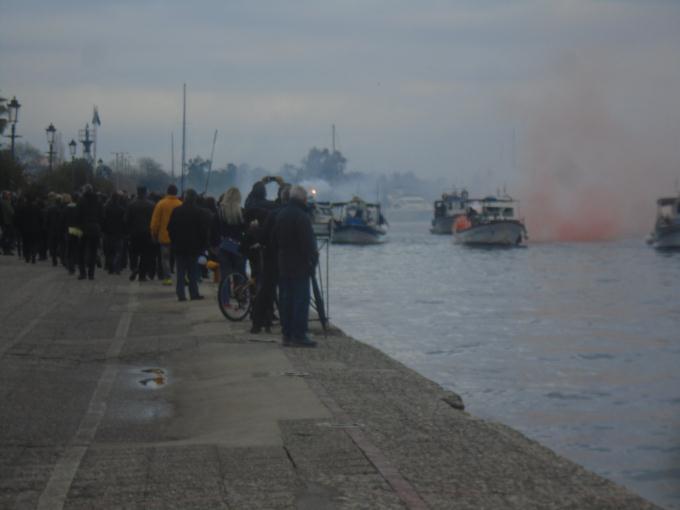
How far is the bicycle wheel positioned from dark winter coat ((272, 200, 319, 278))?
3.74m

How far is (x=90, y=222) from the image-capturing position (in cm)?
2808

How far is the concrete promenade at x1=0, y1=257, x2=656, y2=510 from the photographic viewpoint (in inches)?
300

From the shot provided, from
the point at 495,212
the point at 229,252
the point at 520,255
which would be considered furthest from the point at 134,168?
the point at 229,252

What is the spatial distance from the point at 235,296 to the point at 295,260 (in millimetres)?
4009

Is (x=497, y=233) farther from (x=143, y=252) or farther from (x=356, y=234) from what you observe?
(x=143, y=252)

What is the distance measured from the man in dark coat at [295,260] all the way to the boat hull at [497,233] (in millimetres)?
77442

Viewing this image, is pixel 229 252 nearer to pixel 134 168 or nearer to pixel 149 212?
pixel 149 212

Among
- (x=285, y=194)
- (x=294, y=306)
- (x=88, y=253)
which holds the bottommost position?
(x=88, y=253)

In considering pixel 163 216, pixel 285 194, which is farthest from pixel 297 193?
pixel 163 216

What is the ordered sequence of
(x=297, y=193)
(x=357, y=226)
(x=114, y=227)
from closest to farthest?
(x=297, y=193) < (x=114, y=227) < (x=357, y=226)

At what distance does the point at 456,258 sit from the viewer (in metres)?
76.6

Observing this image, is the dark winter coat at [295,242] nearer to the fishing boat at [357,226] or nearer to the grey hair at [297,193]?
the grey hair at [297,193]

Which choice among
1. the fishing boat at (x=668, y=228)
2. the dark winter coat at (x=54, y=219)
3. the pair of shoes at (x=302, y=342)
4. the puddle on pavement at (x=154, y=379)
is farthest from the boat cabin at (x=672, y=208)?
the puddle on pavement at (x=154, y=379)

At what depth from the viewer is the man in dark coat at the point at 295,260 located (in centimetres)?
1516
